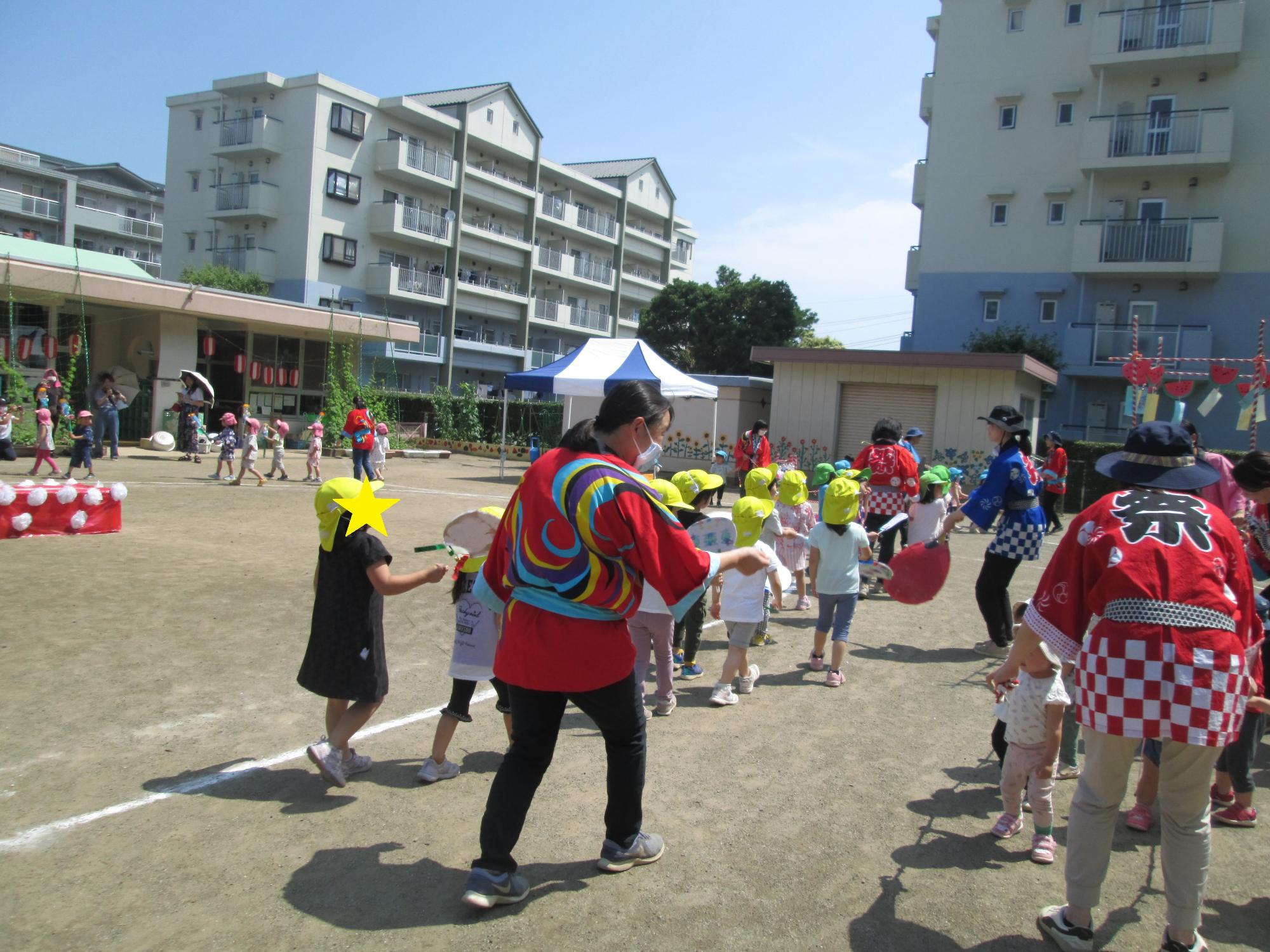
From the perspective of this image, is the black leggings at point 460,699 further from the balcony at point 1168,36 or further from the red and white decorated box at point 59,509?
the balcony at point 1168,36

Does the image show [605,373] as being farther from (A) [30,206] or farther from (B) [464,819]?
(A) [30,206]

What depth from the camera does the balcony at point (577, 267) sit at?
47.6 metres

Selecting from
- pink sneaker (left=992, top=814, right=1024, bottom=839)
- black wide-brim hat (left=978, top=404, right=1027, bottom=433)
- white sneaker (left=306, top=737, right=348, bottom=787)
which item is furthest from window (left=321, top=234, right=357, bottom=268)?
pink sneaker (left=992, top=814, right=1024, bottom=839)

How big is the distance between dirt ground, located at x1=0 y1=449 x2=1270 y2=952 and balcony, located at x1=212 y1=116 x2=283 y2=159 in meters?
34.9

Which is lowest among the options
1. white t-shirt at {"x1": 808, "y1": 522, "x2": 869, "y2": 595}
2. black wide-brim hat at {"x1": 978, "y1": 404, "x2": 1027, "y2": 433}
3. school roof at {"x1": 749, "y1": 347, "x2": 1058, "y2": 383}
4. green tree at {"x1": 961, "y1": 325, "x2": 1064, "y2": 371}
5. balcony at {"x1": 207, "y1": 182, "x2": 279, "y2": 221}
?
white t-shirt at {"x1": 808, "y1": 522, "x2": 869, "y2": 595}

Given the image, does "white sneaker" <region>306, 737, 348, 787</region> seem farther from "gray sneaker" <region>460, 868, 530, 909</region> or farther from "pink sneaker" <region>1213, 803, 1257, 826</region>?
"pink sneaker" <region>1213, 803, 1257, 826</region>

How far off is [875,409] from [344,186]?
26876 millimetres

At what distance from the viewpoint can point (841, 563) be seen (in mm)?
6043

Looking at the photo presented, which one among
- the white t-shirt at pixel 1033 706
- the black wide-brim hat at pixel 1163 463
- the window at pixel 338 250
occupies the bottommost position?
the white t-shirt at pixel 1033 706

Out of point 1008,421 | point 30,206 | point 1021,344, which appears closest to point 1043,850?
point 1008,421

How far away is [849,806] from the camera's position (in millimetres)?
4062

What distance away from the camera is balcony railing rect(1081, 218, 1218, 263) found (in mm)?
26016

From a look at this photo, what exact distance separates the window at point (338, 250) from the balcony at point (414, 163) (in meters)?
3.76

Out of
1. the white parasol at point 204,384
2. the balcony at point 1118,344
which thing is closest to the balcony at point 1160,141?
the balcony at point 1118,344
